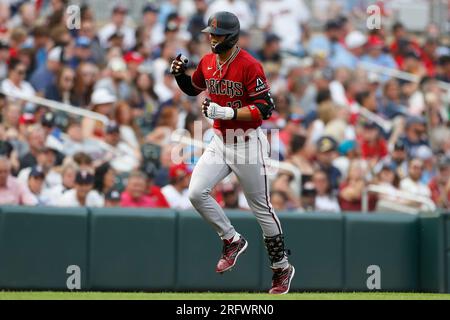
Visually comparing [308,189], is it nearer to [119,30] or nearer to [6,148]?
[6,148]

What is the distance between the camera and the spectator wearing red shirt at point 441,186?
1374 cm

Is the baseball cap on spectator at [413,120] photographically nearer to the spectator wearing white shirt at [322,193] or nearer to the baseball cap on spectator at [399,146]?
the baseball cap on spectator at [399,146]

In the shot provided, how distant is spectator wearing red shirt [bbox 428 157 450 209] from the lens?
13.7m

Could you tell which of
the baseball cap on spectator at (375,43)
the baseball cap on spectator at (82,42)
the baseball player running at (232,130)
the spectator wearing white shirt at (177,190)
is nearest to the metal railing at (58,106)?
the baseball cap on spectator at (82,42)

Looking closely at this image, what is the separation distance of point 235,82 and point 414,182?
19.0ft

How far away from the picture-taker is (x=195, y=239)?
10539mm

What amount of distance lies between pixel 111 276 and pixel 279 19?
27.3 ft

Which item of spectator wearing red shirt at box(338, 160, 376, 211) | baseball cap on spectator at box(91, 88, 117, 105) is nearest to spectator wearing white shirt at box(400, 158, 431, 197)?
spectator wearing red shirt at box(338, 160, 376, 211)

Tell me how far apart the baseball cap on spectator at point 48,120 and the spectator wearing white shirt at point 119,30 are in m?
2.85

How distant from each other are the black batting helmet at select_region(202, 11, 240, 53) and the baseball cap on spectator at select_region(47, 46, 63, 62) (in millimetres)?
5802

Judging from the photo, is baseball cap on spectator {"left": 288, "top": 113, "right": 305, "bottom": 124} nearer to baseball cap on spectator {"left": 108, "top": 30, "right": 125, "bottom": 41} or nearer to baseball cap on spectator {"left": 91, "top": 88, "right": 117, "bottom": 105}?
baseball cap on spectator {"left": 91, "top": 88, "right": 117, "bottom": 105}

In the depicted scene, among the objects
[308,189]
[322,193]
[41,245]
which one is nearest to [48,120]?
[41,245]

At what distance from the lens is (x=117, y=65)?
14.3 meters
